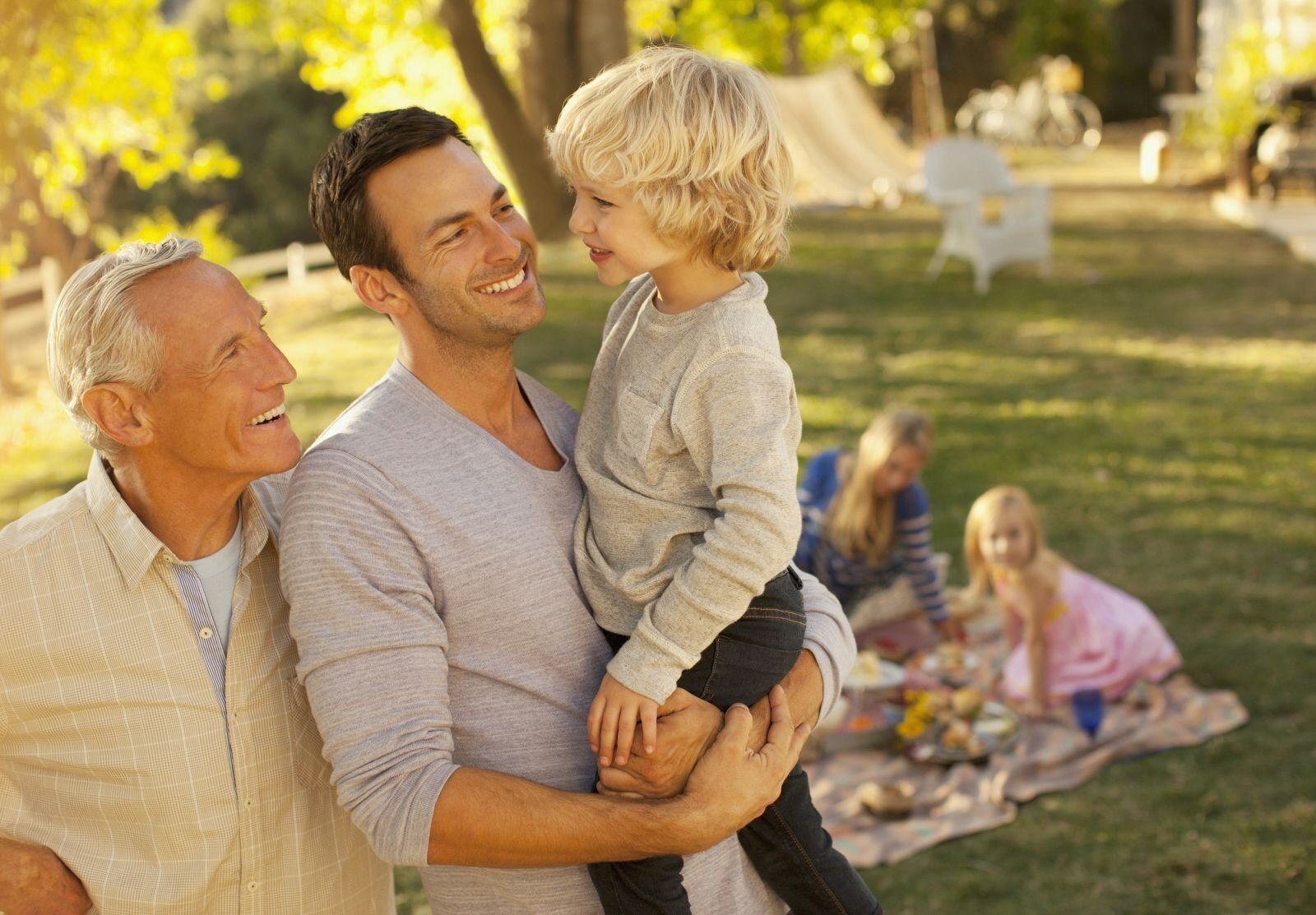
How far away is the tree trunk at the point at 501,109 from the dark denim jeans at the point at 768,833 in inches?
345

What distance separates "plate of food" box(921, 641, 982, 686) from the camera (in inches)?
211

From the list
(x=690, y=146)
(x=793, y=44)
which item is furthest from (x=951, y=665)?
(x=793, y=44)

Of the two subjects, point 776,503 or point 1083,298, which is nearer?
point 776,503

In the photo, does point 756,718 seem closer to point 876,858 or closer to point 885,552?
point 876,858

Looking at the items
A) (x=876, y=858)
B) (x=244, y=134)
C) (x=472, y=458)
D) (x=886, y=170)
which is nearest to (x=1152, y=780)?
(x=876, y=858)

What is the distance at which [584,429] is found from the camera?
216 centimetres

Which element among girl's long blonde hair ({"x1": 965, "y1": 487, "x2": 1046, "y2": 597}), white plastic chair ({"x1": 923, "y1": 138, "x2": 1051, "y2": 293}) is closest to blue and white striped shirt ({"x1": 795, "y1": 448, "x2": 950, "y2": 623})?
girl's long blonde hair ({"x1": 965, "y1": 487, "x2": 1046, "y2": 597})

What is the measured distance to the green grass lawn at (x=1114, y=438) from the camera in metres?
4.09

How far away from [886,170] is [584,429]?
59.6ft

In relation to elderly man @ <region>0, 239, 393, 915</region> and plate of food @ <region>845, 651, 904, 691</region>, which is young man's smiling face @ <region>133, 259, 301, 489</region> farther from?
plate of food @ <region>845, 651, 904, 691</region>

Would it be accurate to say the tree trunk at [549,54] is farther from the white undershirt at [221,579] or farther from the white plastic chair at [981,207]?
A: the white undershirt at [221,579]

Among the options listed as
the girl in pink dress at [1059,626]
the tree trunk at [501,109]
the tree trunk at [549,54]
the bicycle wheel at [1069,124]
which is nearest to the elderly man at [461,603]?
the girl in pink dress at [1059,626]

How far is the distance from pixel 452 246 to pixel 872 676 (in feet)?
11.3

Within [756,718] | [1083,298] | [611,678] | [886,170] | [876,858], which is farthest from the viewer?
[886,170]
